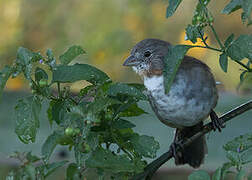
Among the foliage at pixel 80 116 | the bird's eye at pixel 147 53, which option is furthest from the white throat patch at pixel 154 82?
the foliage at pixel 80 116

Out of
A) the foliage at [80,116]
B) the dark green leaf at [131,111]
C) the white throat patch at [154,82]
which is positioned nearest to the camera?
the foliage at [80,116]

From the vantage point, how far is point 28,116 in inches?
49.7

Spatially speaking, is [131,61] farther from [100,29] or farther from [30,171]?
[100,29]

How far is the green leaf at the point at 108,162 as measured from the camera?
4.18 ft

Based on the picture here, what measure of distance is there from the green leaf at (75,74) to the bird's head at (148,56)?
0.84 m

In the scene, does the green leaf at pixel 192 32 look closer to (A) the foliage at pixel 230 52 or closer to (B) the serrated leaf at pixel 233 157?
(A) the foliage at pixel 230 52

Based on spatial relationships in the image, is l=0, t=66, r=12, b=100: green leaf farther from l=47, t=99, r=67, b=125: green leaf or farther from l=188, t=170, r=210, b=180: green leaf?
l=188, t=170, r=210, b=180: green leaf

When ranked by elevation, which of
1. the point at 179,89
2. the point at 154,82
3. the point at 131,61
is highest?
the point at 131,61

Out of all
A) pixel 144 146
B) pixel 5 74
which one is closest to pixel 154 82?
pixel 144 146

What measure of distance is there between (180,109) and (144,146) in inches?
24.8

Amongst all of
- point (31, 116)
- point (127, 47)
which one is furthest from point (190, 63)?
point (127, 47)

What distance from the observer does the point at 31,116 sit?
1259mm

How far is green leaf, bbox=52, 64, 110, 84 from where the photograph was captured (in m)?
1.27

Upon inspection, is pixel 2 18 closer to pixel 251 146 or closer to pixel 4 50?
pixel 4 50
